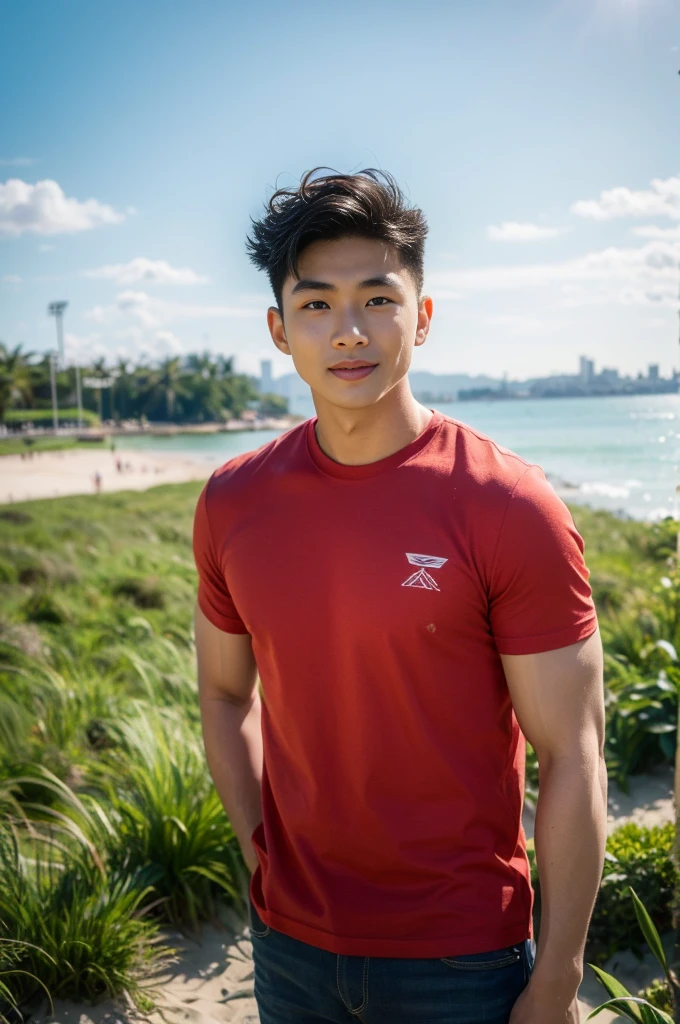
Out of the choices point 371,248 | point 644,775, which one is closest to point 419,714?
point 371,248

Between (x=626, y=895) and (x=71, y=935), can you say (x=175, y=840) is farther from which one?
(x=626, y=895)

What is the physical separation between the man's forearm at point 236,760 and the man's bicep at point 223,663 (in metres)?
0.03

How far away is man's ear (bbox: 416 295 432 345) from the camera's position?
6.18 feet

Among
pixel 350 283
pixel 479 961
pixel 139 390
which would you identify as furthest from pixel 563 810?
pixel 139 390

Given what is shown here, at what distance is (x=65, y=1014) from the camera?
98.0 inches

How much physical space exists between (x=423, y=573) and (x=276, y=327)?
2.37 feet

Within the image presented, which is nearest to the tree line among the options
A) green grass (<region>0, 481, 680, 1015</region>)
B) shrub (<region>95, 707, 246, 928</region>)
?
green grass (<region>0, 481, 680, 1015</region>)

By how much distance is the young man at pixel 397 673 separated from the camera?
1518 mm

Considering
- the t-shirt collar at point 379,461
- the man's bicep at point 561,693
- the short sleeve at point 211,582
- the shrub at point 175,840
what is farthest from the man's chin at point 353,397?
the shrub at point 175,840

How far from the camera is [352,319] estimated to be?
1.69 metres

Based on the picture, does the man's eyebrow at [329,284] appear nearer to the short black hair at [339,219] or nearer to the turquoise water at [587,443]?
the short black hair at [339,219]

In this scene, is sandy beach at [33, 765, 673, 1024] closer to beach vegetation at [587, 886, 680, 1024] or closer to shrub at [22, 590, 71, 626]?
beach vegetation at [587, 886, 680, 1024]

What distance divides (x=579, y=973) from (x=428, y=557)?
800mm

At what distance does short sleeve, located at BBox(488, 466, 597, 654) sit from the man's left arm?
3cm
